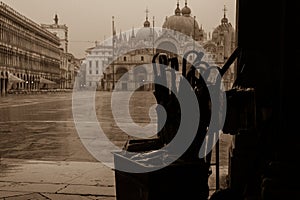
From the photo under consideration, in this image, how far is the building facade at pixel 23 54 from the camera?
5234 centimetres

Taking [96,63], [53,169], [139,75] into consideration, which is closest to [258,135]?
[53,169]

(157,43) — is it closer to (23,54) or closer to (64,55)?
(23,54)

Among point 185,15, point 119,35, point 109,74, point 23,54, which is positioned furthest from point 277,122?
point 119,35

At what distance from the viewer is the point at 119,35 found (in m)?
102

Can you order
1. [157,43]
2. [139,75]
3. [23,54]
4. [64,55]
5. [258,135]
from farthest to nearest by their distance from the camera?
[64,55], [139,75], [157,43], [23,54], [258,135]

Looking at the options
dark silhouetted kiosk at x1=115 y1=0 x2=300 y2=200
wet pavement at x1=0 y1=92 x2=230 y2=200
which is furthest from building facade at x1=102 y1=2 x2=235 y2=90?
dark silhouetted kiosk at x1=115 y1=0 x2=300 y2=200

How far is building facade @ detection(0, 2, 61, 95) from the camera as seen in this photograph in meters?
52.3

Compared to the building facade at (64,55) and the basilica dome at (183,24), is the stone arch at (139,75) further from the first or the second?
the building facade at (64,55)

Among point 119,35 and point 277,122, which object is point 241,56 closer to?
point 277,122

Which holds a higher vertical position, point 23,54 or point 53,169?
point 23,54

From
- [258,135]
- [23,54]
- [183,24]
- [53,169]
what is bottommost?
[53,169]

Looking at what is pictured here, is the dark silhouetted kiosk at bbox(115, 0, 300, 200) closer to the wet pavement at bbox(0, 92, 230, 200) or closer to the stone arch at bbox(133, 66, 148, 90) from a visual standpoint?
the wet pavement at bbox(0, 92, 230, 200)

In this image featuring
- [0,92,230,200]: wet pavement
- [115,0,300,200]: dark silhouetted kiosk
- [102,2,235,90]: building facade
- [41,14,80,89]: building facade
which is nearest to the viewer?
[115,0,300,200]: dark silhouetted kiosk

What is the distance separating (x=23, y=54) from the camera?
202 feet
